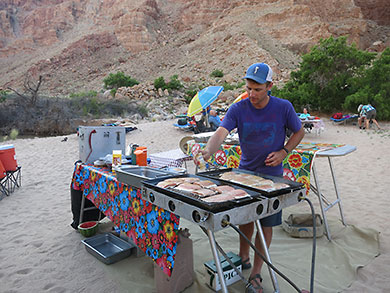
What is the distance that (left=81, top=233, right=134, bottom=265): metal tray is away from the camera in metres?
2.66

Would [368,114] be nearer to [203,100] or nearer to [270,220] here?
[203,100]

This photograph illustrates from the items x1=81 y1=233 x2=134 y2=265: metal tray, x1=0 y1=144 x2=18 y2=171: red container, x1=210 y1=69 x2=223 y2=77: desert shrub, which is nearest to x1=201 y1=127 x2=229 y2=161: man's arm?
x1=81 y1=233 x2=134 y2=265: metal tray

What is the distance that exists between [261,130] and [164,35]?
169 feet

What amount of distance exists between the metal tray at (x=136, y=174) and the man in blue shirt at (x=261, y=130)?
1.41ft

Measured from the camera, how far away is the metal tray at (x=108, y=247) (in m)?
2.66

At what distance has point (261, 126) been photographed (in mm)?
2072

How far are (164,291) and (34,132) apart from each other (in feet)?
49.3

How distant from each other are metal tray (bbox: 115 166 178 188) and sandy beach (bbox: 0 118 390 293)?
91cm

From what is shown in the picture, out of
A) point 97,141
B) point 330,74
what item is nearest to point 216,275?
point 97,141

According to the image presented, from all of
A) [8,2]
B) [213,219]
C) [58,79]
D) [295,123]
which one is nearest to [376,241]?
[295,123]

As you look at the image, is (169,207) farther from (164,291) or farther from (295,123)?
(295,123)

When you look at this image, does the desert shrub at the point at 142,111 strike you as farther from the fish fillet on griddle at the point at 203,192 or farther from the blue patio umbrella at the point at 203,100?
the fish fillet on griddle at the point at 203,192

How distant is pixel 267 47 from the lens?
116 feet

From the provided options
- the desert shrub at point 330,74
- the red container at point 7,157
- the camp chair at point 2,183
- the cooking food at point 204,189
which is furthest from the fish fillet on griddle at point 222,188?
the desert shrub at point 330,74
